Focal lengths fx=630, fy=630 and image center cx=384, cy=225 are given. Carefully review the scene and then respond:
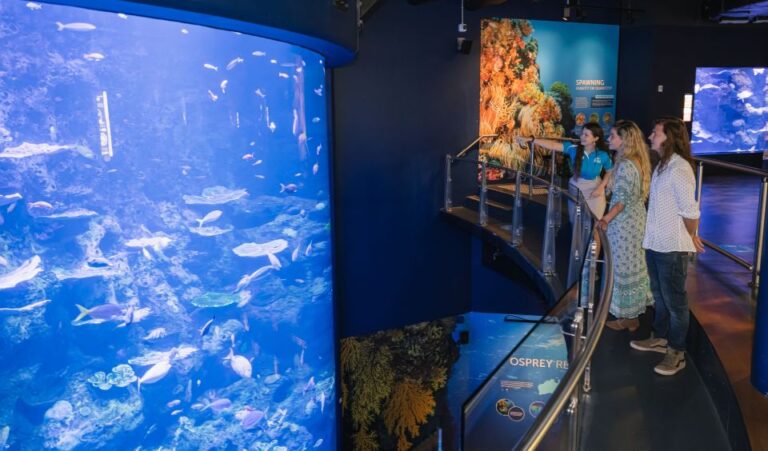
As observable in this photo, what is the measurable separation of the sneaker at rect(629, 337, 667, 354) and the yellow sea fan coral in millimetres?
8674

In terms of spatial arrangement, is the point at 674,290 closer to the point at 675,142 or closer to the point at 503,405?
the point at 675,142

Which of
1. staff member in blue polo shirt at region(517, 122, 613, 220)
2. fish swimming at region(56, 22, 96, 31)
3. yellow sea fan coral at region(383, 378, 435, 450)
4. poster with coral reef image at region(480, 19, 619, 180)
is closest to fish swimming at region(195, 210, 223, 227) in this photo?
fish swimming at region(56, 22, 96, 31)

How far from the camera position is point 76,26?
12.0 feet

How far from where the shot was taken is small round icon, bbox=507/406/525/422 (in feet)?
9.00

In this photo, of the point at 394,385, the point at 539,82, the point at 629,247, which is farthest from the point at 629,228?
the point at 394,385

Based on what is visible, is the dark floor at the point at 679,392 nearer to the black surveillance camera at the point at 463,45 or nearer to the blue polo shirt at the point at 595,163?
the blue polo shirt at the point at 595,163

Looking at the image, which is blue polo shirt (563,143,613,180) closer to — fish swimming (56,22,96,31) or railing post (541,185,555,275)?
railing post (541,185,555,275)

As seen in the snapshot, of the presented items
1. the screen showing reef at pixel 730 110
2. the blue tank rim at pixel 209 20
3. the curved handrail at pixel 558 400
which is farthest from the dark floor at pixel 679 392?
the screen showing reef at pixel 730 110

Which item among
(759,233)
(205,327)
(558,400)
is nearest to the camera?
(558,400)

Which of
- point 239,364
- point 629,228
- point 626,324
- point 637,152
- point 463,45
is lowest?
point 239,364

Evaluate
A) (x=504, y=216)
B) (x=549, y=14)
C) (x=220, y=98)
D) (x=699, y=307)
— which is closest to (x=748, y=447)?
(x=699, y=307)

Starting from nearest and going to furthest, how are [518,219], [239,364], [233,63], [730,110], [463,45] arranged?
[233,63] < [239,364] < [518,219] < [463,45] < [730,110]

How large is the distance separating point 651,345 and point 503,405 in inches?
77.0

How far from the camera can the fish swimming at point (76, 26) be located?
3.61 m
